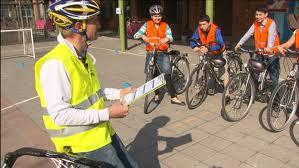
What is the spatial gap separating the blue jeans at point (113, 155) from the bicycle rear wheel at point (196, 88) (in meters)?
3.44

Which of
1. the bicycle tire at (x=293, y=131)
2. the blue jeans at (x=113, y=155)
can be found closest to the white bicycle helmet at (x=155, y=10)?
the bicycle tire at (x=293, y=131)

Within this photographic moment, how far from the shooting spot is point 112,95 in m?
2.76

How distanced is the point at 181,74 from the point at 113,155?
4.99 meters

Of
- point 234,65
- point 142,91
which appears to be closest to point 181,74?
point 234,65

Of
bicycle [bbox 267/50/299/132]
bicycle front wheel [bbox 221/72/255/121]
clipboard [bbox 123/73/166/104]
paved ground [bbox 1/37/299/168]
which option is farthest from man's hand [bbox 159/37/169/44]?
clipboard [bbox 123/73/166/104]

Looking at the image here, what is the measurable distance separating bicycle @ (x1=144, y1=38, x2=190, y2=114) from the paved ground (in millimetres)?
197

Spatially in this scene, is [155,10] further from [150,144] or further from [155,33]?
→ [150,144]

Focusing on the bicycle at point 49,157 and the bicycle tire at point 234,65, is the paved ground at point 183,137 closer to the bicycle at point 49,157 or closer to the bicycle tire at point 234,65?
the bicycle tire at point 234,65

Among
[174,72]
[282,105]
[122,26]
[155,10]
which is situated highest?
[155,10]

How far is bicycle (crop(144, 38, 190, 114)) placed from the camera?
20.5ft

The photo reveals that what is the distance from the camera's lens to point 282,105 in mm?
5008

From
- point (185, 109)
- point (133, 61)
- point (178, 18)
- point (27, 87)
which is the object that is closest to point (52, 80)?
point (185, 109)

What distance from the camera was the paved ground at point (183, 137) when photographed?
4.25 m

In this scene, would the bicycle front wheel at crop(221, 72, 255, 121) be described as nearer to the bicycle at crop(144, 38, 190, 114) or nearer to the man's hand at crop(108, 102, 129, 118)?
the bicycle at crop(144, 38, 190, 114)
